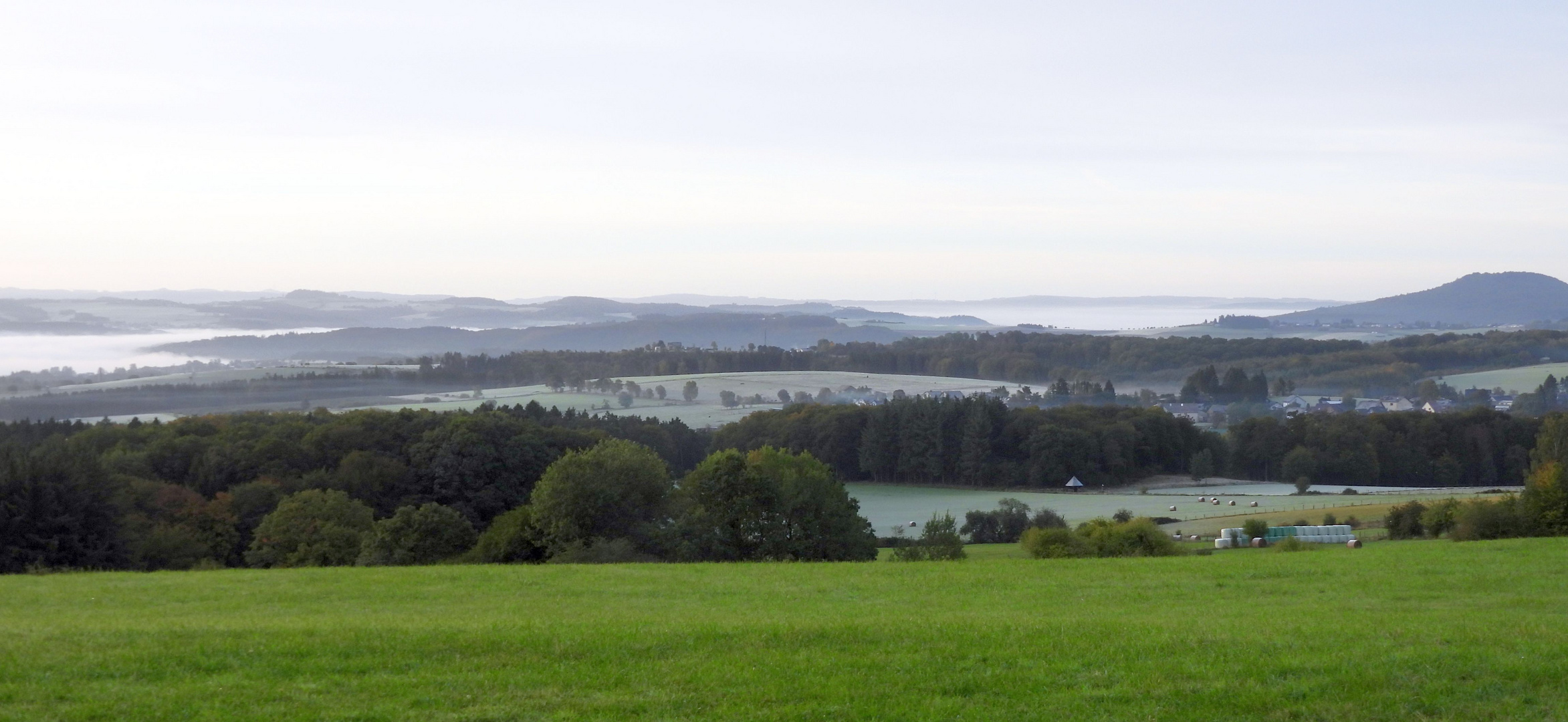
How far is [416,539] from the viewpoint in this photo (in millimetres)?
32406

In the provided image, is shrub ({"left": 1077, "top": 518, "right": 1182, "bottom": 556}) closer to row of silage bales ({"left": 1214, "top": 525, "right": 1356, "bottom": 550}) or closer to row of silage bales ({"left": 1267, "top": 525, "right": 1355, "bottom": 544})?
row of silage bales ({"left": 1214, "top": 525, "right": 1356, "bottom": 550})

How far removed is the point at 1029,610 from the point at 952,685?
16.7ft

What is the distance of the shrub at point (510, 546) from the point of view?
31406mm

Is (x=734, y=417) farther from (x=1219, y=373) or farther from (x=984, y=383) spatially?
(x=1219, y=373)

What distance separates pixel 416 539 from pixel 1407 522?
99.9ft

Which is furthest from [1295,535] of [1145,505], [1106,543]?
[1145,505]

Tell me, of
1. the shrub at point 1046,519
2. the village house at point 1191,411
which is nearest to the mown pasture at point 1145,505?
the shrub at point 1046,519

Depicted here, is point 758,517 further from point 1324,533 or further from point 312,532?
point 1324,533

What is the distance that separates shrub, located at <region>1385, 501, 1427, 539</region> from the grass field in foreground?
71.6 ft

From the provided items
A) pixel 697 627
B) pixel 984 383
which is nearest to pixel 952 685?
pixel 697 627

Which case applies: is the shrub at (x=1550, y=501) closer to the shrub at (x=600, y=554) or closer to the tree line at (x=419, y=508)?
the tree line at (x=419, y=508)

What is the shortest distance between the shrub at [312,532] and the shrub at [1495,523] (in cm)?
2965

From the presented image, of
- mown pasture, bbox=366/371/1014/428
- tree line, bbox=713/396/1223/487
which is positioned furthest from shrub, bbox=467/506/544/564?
tree line, bbox=713/396/1223/487

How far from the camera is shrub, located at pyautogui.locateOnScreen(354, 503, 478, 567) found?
104 feet
